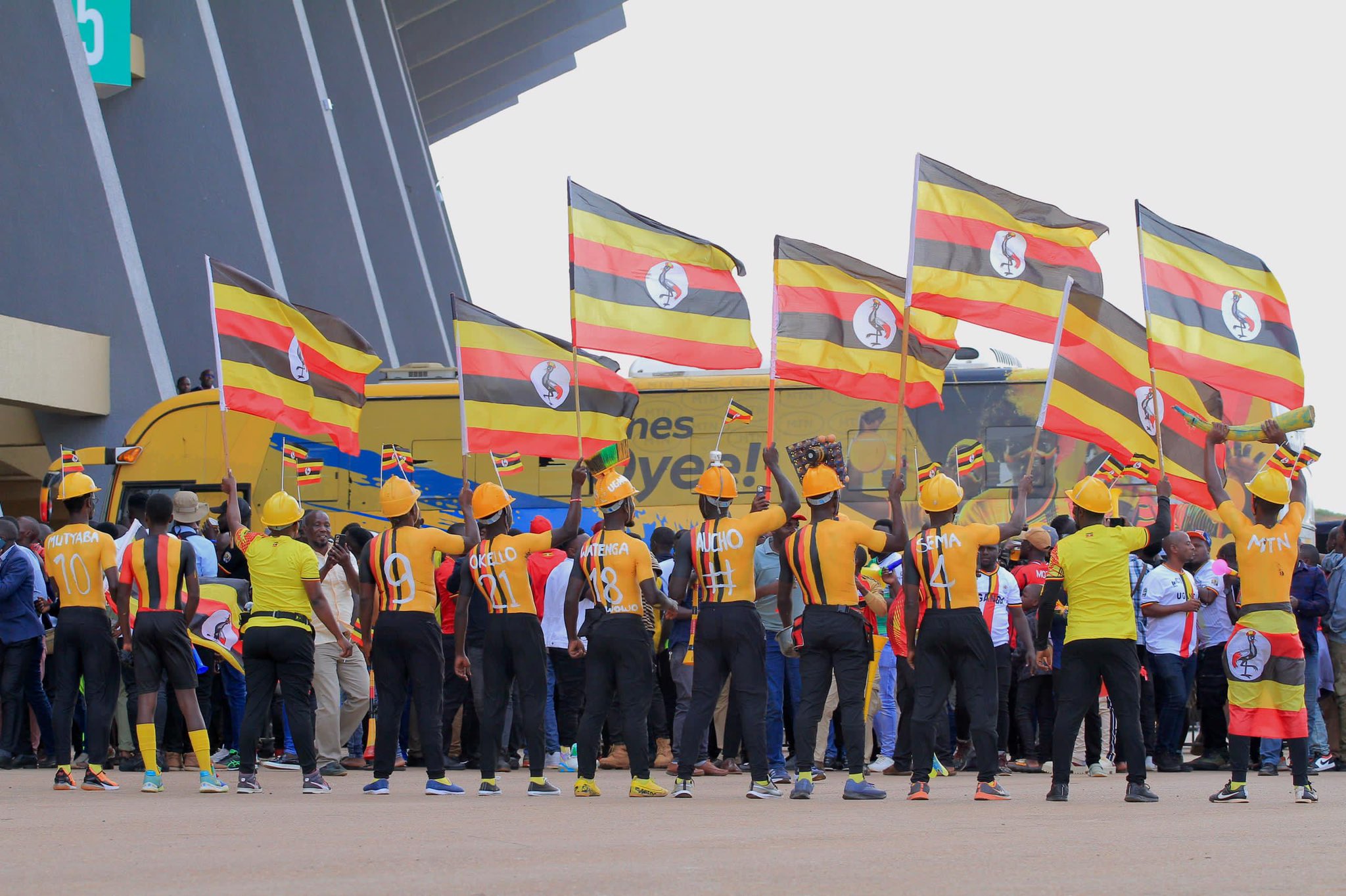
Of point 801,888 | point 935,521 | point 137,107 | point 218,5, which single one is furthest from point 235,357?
point 218,5

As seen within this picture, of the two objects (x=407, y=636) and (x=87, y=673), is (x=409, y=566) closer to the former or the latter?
(x=407, y=636)

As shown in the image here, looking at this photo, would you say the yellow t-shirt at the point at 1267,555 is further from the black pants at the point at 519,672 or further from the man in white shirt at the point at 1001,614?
the black pants at the point at 519,672

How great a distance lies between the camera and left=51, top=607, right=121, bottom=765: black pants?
33.1 feet

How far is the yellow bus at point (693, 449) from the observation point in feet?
60.4

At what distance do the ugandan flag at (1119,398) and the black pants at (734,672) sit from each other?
8.65ft

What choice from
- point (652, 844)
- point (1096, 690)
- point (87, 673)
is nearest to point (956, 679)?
point (1096, 690)

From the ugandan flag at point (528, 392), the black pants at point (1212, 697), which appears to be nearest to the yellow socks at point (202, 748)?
the ugandan flag at point (528, 392)

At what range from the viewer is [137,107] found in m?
25.0

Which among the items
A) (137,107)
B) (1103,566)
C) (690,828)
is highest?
(137,107)

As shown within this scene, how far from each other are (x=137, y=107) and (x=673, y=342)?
16420 mm

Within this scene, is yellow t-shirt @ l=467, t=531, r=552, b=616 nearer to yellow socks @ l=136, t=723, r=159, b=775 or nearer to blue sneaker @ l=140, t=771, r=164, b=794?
yellow socks @ l=136, t=723, r=159, b=775

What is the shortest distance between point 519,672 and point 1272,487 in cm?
467

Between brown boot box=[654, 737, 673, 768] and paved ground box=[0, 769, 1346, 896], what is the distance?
8.64 ft

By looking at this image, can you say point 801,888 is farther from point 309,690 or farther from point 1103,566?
point 309,690
